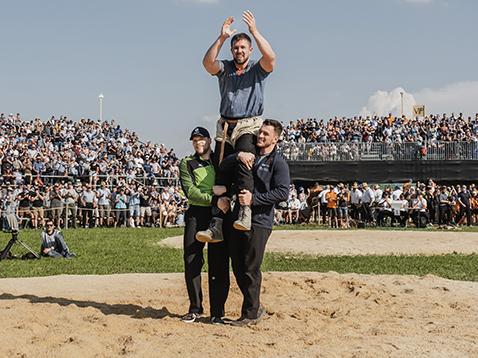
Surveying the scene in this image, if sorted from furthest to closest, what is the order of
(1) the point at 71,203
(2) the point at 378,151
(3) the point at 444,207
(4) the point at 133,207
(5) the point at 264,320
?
(2) the point at 378,151
(3) the point at 444,207
(4) the point at 133,207
(1) the point at 71,203
(5) the point at 264,320

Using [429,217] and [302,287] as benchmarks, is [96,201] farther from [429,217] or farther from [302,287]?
[302,287]

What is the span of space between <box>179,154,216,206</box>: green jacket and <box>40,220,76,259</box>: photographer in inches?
358

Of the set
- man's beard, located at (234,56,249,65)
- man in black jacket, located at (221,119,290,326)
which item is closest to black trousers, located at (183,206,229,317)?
man in black jacket, located at (221,119,290,326)

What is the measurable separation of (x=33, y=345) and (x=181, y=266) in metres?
7.58

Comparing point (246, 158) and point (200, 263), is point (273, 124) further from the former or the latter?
point (200, 263)

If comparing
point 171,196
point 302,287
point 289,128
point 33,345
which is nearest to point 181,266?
point 302,287

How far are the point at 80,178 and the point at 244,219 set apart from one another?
22431mm

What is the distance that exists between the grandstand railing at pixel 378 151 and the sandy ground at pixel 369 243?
14.5 metres

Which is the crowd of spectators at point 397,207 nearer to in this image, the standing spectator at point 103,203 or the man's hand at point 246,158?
the standing spectator at point 103,203

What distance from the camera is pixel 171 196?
28984 millimetres

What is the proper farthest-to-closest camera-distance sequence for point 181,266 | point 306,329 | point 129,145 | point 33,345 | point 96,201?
point 129,145, point 96,201, point 181,266, point 306,329, point 33,345

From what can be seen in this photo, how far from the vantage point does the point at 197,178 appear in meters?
7.26

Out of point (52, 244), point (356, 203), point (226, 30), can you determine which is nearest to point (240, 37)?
point (226, 30)

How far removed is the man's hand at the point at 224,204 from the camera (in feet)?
22.7
